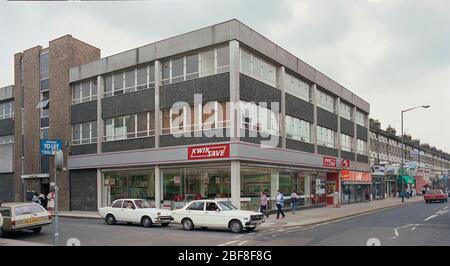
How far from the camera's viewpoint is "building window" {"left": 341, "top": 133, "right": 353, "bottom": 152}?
4306cm

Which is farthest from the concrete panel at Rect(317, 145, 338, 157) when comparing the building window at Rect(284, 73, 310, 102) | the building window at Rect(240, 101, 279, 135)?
the building window at Rect(240, 101, 279, 135)

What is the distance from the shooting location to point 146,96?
29.7 meters

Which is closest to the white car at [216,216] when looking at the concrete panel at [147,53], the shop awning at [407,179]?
the concrete panel at [147,53]

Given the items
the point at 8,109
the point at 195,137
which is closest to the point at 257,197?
the point at 195,137

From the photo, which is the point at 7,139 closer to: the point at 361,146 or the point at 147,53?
the point at 147,53

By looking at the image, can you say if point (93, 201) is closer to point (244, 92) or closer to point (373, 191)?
point (244, 92)

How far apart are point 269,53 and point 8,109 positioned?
26909mm

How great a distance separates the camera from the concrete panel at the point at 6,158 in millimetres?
39438

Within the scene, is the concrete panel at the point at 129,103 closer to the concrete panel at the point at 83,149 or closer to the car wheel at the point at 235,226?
the concrete panel at the point at 83,149

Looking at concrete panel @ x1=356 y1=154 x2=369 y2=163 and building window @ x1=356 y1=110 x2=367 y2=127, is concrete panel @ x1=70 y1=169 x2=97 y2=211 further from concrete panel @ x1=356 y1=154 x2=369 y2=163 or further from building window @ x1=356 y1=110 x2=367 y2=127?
building window @ x1=356 y1=110 x2=367 y2=127

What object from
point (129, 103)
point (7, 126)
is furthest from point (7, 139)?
point (129, 103)

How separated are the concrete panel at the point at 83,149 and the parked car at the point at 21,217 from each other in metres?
14.7

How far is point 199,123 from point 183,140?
5.35 feet

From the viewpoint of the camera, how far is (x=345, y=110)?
45.0 metres
